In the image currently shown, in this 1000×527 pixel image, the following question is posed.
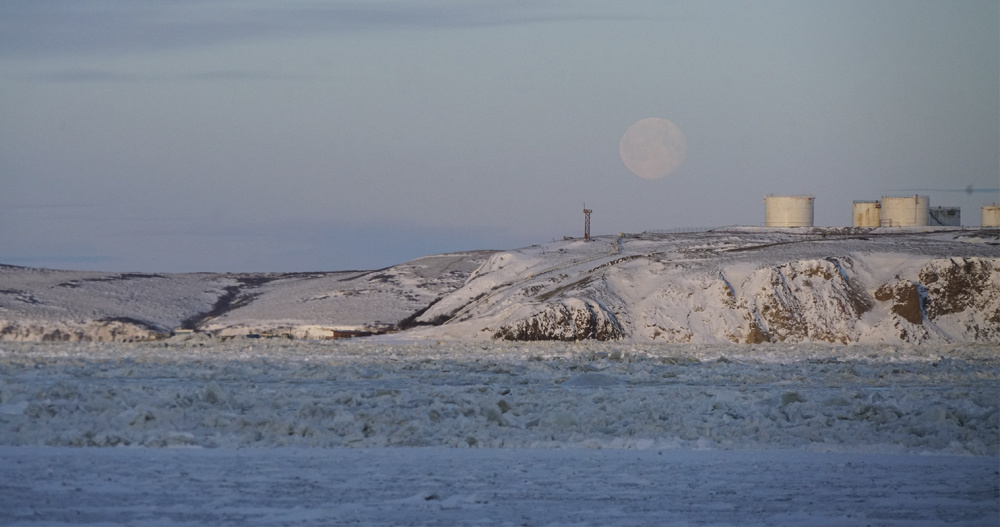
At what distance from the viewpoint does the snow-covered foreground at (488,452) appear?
23.6ft

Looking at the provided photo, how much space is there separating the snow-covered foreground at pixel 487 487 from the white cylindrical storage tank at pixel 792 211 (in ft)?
165

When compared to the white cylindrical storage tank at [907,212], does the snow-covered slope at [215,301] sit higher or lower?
lower

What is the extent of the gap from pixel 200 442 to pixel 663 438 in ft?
15.2

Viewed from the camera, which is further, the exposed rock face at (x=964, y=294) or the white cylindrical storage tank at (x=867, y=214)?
the white cylindrical storage tank at (x=867, y=214)

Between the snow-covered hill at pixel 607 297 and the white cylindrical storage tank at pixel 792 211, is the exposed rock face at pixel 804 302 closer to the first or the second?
the snow-covered hill at pixel 607 297

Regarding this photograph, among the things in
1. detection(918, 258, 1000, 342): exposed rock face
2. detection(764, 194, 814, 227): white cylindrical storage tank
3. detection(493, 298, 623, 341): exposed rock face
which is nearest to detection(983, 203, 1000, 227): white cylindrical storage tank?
detection(764, 194, 814, 227): white cylindrical storage tank

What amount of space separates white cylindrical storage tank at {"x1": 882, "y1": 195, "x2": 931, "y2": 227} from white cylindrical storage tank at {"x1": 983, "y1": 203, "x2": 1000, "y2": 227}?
387 centimetres

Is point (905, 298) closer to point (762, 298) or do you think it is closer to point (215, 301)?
point (762, 298)

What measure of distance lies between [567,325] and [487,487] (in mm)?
26837

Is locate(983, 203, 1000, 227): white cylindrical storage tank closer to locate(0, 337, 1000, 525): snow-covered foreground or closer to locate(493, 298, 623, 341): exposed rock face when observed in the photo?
locate(493, 298, 623, 341): exposed rock face

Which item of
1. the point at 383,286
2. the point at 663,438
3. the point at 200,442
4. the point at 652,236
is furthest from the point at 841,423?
the point at 652,236

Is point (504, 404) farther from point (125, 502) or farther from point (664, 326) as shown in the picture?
point (664, 326)

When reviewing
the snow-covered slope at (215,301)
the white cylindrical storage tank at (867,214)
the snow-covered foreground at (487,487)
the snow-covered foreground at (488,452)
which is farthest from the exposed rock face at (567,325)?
the white cylindrical storage tank at (867,214)

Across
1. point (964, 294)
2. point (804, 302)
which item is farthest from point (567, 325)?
point (964, 294)
